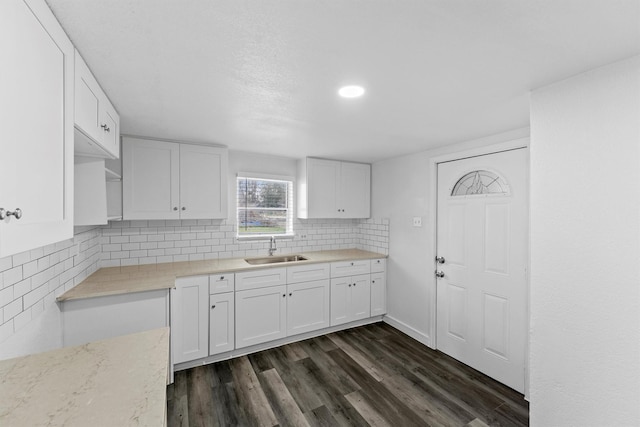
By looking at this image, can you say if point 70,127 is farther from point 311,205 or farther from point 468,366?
point 468,366

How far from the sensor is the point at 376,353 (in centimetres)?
294

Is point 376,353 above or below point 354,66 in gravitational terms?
below

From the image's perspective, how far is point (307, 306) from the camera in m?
3.22

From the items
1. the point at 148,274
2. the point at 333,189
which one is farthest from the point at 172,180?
the point at 333,189

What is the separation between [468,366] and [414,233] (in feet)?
4.68

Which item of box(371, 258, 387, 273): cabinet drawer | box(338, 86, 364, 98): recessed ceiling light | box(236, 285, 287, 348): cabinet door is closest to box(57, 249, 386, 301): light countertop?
box(371, 258, 387, 273): cabinet drawer

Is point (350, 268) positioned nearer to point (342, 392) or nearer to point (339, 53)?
point (342, 392)

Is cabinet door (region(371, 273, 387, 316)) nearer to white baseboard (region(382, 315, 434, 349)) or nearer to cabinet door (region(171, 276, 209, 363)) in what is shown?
white baseboard (region(382, 315, 434, 349))

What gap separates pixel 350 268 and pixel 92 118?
284 cm

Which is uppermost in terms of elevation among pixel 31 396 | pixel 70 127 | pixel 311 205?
pixel 70 127

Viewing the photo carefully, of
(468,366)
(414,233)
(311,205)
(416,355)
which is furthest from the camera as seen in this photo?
(311,205)

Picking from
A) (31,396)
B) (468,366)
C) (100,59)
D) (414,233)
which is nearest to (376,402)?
(468,366)

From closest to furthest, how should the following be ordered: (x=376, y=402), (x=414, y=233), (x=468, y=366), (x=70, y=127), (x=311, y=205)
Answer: (x=70, y=127), (x=376, y=402), (x=468, y=366), (x=414, y=233), (x=311, y=205)

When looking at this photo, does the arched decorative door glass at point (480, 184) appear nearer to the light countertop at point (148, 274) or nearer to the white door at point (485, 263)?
the white door at point (485, 263)
